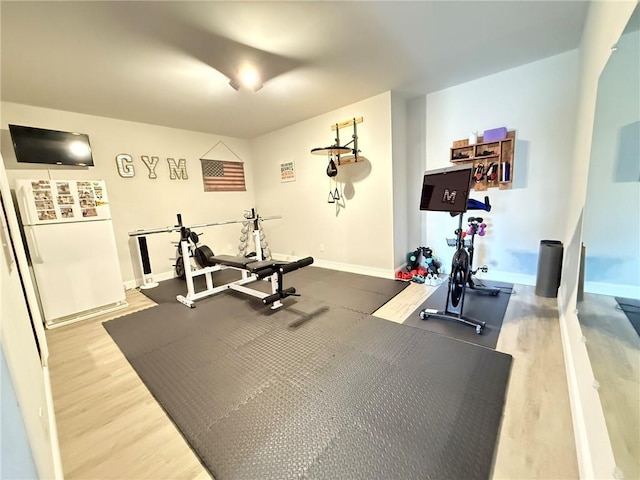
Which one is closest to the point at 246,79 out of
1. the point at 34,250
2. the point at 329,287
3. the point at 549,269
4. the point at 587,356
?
the point at 329,287

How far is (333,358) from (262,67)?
2.97 metres

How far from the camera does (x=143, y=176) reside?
4.38m

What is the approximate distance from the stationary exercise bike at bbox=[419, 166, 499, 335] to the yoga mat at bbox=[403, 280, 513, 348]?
6cm

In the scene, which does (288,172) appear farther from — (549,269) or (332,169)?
(549,269)

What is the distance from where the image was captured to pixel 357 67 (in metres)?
2.88

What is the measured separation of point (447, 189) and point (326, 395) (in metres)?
2.10

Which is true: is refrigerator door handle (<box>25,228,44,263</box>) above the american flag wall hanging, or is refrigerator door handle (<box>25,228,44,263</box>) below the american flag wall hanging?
below

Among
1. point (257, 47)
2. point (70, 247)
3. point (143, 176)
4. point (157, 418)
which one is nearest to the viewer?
point (157, 418)

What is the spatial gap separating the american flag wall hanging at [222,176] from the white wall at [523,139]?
4.03 meters

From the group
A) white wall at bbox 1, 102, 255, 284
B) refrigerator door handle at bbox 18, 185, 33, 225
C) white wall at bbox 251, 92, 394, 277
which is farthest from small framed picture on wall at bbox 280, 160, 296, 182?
refrigerator door handle at bbox 18, 185, 33, 225

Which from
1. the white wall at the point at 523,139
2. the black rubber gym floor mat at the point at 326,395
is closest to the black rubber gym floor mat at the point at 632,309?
the black rubber gym floor mat at the point at 326,395

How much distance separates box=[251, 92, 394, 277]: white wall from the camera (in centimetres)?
395

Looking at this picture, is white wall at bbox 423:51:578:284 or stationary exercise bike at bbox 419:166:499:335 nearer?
stationary exercise bike at bbox 419:166:499:335

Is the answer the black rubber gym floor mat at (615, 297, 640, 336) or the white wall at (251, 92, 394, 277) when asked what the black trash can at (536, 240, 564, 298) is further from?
the black rubber gym floor mat at (615, 297, 640, 336)
